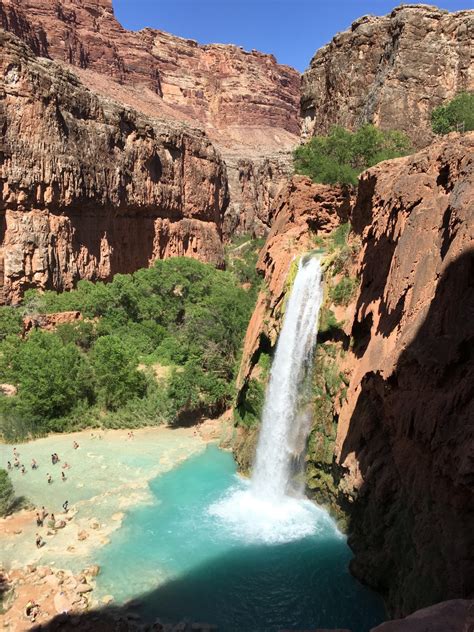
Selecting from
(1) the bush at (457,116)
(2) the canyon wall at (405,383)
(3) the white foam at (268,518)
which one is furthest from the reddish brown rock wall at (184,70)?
(3) the white foam at (268,518)

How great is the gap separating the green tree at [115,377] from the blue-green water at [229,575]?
32.0ft

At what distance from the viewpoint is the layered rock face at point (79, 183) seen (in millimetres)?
32406

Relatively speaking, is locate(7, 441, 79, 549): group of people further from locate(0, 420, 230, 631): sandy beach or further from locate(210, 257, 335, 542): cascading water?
locate(210, 257, 335, 542): cascading water

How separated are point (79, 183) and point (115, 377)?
59.1 feet

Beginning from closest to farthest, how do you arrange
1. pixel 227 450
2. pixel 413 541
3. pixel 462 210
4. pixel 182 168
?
pixel 462 210
pixel 413 541
pixel 227 450
pixel 182 168

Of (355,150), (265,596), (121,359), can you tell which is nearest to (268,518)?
(265,596)

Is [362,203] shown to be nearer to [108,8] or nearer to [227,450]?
[227,450]

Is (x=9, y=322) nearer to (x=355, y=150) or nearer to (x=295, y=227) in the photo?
(x=295, y=227)

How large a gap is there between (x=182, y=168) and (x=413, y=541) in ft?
149

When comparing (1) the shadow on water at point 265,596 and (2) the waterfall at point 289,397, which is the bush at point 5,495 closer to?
(1) the shadow on water at point 265,596

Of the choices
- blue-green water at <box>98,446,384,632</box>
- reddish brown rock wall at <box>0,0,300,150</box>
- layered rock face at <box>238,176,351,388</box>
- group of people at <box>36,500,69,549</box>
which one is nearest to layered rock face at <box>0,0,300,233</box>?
reddish brown rock wall at <box>0,0,300,150</box>

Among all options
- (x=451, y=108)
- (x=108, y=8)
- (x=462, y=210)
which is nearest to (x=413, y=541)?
(x=462, y=210)

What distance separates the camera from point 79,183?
3647cm

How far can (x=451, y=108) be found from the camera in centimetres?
2541
